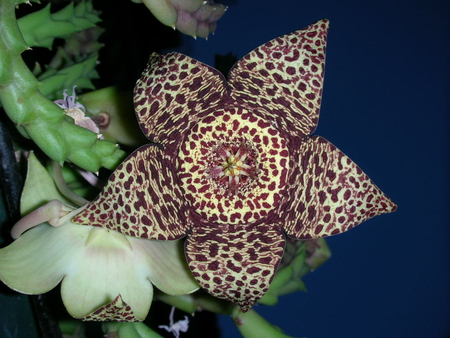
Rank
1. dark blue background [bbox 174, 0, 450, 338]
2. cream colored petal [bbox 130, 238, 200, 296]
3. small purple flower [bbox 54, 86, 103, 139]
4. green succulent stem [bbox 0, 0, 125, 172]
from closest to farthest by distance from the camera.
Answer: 1. green succulent stem [bbox 0, 0, 125, 172]
2. cream colored petal [bbox 130, 238, 200, 296]
3. small purple flower [bbox 54, 86, 103, 139]
4. dark blue background [bbox 174, 0, 450, 338]

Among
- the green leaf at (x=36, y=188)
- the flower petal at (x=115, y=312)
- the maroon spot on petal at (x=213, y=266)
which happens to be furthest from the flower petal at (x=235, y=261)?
the green leaf at (x=36, y=188)

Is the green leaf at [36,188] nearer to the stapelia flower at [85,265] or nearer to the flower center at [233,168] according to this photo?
the stapelia flower at [85,265]

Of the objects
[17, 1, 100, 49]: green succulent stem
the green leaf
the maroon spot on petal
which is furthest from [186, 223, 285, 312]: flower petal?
[17, 1, 100, 49]: green succulent stem

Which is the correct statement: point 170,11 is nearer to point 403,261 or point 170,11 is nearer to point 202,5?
point 202,5

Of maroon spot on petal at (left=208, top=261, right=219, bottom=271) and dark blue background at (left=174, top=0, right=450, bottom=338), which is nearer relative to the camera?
maroon spot on petal at (left=208, top=261, right=219, bottom=271)

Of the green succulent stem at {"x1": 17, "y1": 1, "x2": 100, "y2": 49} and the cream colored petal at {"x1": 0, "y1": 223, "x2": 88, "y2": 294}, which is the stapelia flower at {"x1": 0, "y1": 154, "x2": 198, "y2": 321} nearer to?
the cream colored petal at {"x1": 0, "y1": 223, "x2": 88, "y2": 294}

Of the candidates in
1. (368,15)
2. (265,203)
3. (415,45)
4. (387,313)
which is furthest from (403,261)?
(265,203)

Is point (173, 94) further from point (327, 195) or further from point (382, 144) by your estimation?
point (382, 144)
